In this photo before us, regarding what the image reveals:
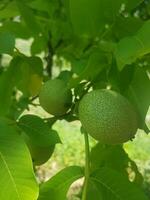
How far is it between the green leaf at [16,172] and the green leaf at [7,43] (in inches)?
8.5

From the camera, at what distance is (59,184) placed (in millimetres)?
1105

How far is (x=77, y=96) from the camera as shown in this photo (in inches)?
46.2

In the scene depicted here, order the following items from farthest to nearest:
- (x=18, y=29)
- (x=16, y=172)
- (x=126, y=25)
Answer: (x=18, y=29)
(x=126, y=25)
(x=16, y=172)

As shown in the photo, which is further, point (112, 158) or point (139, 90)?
point (112, 158)

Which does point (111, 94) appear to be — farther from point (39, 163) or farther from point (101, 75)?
point (39, 163)

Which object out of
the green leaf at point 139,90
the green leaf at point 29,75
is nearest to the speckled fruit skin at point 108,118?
the green leaf at point 139,90

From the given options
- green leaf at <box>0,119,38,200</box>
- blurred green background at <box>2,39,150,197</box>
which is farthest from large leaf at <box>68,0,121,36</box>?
blurred green background at <box>2,39,150,197</box>

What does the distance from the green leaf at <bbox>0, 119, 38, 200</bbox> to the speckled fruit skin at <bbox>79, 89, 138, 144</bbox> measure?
0.15 metres

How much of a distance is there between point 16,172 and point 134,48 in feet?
1.08

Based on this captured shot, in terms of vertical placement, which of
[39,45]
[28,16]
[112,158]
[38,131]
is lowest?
[112,158]

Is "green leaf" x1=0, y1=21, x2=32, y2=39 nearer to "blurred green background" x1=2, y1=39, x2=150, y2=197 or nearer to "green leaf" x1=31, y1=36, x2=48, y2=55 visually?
"green leaf" x1=31, y1=36, x2=48, y2=55

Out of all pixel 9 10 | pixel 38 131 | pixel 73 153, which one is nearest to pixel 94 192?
pixel 38 131

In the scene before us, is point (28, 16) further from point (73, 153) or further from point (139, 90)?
point (73, 153)

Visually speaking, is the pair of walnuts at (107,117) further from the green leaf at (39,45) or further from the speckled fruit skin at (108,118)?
the green leaf at (39,45)
